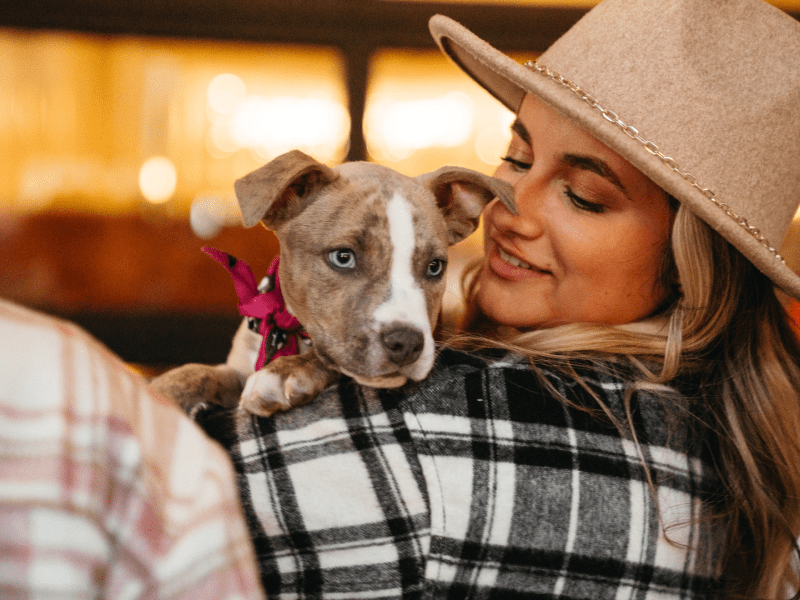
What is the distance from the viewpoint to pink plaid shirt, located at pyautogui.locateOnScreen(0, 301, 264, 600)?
1.70 ft

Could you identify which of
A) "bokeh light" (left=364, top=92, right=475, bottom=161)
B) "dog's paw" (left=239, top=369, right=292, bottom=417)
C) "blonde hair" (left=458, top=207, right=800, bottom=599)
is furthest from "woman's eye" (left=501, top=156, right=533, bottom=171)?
"bokeh light" (left=364, top=92, right=475, bottom=161)

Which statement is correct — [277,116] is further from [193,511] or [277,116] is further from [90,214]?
[193,511]

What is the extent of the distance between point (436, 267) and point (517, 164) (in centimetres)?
38

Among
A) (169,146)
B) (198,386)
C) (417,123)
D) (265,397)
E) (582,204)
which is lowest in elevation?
(265,397)

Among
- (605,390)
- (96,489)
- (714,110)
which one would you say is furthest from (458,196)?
(96,489)

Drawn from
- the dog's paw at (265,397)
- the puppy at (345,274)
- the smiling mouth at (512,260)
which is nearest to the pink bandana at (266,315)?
the puppy at (345,274)

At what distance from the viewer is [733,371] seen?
1326 mm

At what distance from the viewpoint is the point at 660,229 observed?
58.0 inches

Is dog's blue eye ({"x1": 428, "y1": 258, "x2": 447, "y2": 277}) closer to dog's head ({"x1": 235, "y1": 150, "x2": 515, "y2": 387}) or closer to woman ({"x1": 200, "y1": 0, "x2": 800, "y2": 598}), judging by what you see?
dog's head ({"x1": 235, "y1": 150, "x2": 515, "y2": 387})

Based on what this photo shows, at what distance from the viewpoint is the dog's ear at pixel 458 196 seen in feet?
5.58

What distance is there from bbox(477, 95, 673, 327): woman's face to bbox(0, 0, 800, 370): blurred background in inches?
96.9

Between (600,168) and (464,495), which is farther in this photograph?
(600,168)

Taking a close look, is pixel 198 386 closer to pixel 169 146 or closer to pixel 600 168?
pixel 600 168

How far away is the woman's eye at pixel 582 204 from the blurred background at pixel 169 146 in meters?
2.57
